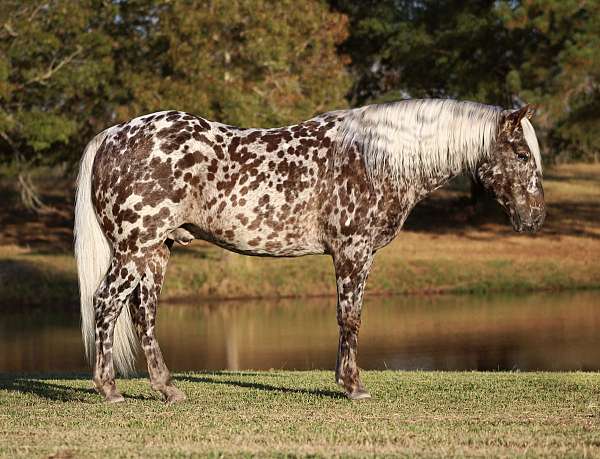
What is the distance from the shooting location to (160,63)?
27.7 metres

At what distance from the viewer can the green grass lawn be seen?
605cm

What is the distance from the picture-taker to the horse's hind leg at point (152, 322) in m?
8.20

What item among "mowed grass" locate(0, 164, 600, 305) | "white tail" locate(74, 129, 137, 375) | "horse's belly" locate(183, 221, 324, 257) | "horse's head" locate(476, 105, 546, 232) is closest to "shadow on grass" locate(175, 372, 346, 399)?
"horse's belly" locate(183, 221, 324, 257)

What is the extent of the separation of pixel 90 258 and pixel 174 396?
4.16 feet

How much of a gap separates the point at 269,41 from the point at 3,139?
30.0 feet

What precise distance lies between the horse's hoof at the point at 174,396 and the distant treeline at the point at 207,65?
17054 millimetres

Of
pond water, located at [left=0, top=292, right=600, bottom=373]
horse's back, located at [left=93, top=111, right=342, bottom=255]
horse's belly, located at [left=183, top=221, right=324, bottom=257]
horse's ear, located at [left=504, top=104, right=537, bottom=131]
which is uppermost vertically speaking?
horse's ear, located at [left=504, top=104, right=537, bottom=131]

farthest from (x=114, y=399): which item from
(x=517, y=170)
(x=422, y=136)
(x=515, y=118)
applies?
(x=515, y=118)

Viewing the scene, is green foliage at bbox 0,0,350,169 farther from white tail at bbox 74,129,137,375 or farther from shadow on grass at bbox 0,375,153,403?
white tail at bbox 74,129,137,375

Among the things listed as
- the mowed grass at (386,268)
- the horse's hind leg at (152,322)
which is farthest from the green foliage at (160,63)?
the horse's hind leg at (152,322)

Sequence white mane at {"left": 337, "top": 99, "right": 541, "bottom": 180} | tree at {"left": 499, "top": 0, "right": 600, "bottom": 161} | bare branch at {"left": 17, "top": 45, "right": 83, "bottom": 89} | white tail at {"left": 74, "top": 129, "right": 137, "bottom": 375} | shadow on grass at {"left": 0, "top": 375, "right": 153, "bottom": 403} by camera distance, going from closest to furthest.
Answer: white mane at {"left": 337, "top": 99, "right": 541, "bottom": 180}
white tail at {"left": 74, "top": 129, "right": 137, "bottom": 375}
shadow on grass at {"left": 0, "top": 375, "right": 153, "bottom": 403}
tree at {"left": 499, "top": 0, "right": 600, "bottom": 161}
bare branch at {"left": 17, "top": 45, "right": 83, "bottom": 89}

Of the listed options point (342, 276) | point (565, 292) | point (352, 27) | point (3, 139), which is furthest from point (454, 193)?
point (342, 276)

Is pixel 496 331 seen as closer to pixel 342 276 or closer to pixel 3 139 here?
pixel 342 276

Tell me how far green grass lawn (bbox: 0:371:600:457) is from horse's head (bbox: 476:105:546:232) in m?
1.45
